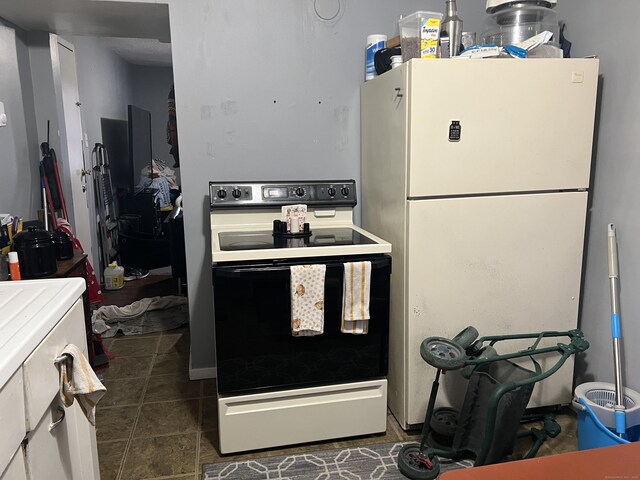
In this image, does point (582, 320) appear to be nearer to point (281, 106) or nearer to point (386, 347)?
point (386, 347)

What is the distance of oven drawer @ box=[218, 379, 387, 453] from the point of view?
1959 millimetres

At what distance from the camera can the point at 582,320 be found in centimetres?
229

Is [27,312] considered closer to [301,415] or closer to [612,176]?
[301,415]

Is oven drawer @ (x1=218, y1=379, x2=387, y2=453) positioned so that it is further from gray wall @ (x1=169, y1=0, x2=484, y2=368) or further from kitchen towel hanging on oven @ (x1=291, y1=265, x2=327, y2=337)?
gray wall @ (x1=169, y1=0, x2=484, y2=368)

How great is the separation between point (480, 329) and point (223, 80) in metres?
1.66

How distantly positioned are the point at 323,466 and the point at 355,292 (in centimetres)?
70

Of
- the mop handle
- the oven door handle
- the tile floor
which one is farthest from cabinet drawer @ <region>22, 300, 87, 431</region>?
the mop handle

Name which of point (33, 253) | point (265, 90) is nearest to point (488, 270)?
point (265, 90)

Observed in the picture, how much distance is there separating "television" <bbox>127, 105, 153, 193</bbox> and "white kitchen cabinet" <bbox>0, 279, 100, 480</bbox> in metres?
4.35

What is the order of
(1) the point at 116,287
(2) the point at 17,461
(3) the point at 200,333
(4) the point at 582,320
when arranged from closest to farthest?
(2) the point at 17,461 → (4) the point at 582,320 → (3) the point at 200,333 → (1) the point at 116,287

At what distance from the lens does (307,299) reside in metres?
1.87

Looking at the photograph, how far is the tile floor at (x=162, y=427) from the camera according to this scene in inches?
77.8

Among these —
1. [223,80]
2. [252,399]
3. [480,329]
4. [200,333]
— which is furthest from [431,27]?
[200,333]

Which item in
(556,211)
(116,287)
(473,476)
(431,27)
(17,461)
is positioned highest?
(431,27)
